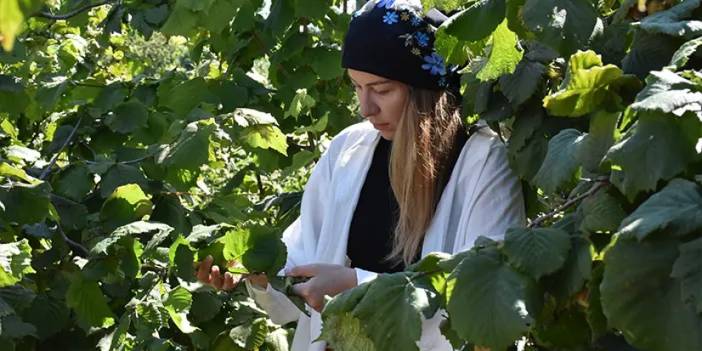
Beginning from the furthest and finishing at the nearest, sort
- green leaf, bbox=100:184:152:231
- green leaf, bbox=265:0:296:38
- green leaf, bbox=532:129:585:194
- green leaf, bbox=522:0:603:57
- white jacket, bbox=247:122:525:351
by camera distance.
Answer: green leaf, bbox=265:0:296:38
green leaf, bbox=100:184:152:231
white jacket, bbox=247:122:525:351
green leaf, bbox=522:0:603:57
green leaf, bbox=532:129:585:194

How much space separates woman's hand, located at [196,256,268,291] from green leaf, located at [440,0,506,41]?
784mm

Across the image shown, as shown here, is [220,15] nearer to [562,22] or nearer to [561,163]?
[562,22]

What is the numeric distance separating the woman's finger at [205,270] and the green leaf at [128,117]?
1.22 meters

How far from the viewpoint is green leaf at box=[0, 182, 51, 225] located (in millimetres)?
2943

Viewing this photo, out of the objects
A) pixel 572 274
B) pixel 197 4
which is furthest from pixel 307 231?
pixel 572 274

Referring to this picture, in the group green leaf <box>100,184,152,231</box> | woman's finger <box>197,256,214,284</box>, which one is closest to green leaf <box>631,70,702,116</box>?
woman's finger <box>197,256,214,284</box>

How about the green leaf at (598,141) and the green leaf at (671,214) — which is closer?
the green leaf at (671,214)

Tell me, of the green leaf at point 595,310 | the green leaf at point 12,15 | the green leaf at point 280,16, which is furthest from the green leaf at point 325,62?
the green leaf at point 12,15

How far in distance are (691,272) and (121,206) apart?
7.05 feet

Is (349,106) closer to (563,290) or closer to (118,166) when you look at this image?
(118,166)

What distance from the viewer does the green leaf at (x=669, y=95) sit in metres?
1.35

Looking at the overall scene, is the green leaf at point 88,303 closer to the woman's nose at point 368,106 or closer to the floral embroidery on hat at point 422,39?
the woman's nose at point 368,106

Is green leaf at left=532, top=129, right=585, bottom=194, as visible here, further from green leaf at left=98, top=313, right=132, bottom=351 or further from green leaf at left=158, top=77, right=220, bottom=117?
green leaf at left=158, top=77, right=220, bottom=117

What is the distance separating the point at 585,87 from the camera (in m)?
1.61
